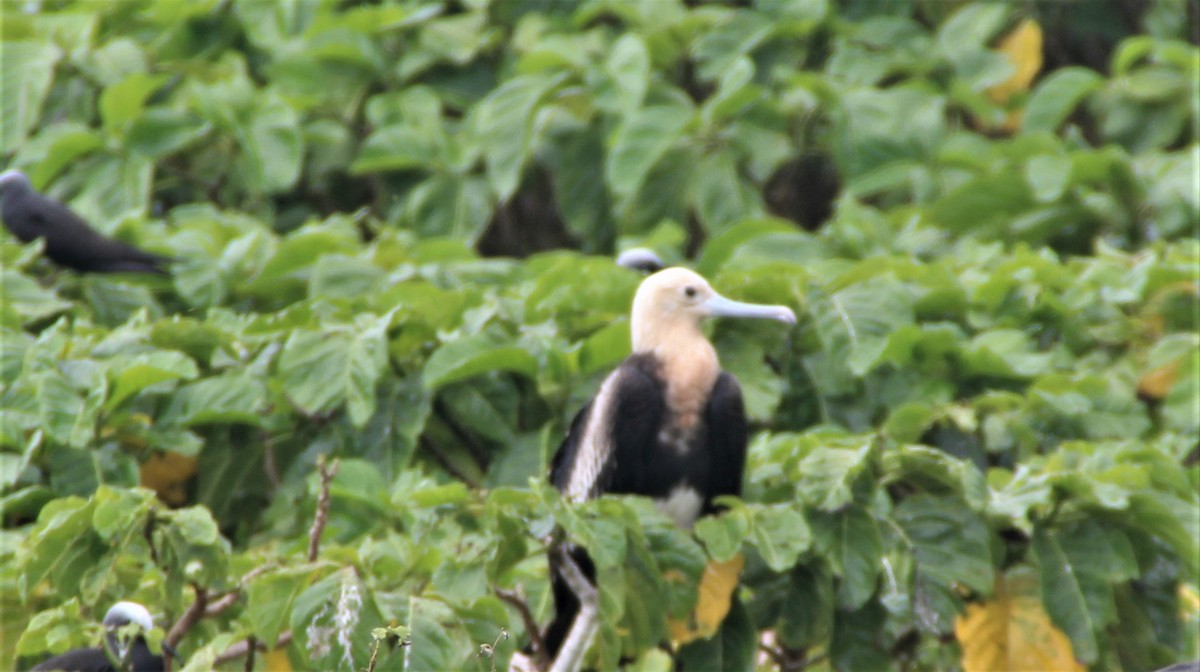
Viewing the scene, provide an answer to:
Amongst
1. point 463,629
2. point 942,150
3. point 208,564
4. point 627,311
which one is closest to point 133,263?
point 627,311

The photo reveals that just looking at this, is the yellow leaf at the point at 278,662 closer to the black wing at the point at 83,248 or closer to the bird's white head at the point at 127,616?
the bird's white head at the point at 127,616

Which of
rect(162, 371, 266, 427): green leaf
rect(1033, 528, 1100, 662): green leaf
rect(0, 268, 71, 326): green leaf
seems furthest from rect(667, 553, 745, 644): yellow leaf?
rect(0, 268, 71, 326): green leaf

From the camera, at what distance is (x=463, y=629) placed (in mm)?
3344

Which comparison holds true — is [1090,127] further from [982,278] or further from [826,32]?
[982,278]

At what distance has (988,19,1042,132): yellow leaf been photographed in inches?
277

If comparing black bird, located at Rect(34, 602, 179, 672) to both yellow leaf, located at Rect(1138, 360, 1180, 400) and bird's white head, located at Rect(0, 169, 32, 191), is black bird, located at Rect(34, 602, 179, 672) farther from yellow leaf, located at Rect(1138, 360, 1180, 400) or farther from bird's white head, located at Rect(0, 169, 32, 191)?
yellow leaf, located at Rect(1138, 360, 1180, 400)

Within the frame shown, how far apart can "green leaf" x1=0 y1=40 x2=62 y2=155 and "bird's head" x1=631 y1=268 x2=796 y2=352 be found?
3.26m

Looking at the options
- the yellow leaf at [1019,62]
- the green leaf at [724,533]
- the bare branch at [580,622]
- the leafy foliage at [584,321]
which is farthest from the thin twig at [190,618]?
the yellow leaf at [1019,62]

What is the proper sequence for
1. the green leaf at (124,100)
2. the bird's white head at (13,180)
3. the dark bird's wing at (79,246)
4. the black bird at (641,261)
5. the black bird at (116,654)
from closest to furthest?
the black bird at (116,654) → the black bird at (641,261) → the dark bird's wing at (79,246) → the bird's white head at (13,180) → the green leaf at (124,100)

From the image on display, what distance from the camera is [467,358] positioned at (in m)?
4.43

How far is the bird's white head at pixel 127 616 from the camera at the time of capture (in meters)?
3.34

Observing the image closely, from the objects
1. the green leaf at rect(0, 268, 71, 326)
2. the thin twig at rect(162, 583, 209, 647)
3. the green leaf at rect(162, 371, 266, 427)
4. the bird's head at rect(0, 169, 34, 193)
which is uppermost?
the thin twig at rect(162, 583, 209, 647)

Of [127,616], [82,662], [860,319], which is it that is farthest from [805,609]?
[82,662]

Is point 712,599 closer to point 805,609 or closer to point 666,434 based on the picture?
point 805,609
